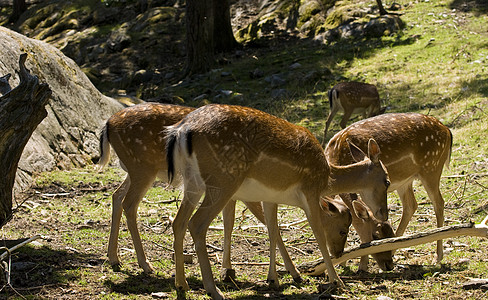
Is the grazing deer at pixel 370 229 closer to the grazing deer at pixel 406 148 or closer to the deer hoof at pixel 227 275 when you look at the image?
the grazing deer at pixel 406 148

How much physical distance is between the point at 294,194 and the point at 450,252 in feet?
6.92

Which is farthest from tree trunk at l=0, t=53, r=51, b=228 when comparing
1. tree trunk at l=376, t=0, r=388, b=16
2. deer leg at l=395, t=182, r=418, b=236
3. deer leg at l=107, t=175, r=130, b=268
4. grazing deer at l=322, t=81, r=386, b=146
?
tree trunk at l=376, t=0, r=388, b=16

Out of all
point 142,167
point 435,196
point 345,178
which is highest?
point 142,167

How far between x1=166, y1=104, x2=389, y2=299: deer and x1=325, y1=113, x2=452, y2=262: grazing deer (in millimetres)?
1262

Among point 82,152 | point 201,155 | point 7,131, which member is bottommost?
point 82,152

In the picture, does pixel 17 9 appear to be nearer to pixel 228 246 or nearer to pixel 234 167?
pixel 228 246

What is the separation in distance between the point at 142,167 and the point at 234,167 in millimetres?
1415

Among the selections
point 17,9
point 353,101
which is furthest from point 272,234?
point 17,9

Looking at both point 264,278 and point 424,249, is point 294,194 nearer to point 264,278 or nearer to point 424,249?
point 264,278

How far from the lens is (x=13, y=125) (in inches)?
206

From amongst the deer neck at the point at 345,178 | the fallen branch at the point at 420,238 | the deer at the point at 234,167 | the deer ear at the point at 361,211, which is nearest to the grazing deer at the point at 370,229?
the deer ear at the point at 361,211

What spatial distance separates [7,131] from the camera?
17.1ft

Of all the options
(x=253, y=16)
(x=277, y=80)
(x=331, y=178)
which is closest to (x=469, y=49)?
(x=277, y=80)

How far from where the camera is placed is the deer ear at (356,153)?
6387mm
